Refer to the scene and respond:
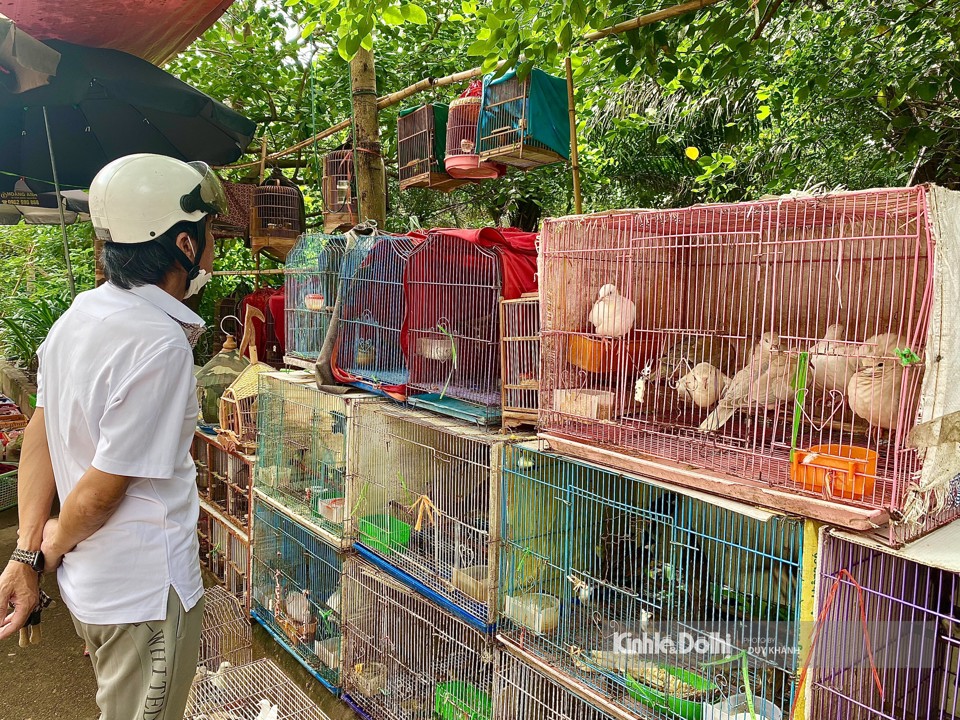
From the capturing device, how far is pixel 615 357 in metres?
2.09

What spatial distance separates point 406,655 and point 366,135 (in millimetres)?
2706

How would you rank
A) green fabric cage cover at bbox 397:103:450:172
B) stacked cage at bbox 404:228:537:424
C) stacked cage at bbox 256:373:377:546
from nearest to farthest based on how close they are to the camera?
stacked cage at bbox 404:228:537:424 < stacked cage at bbox 256:373:377:546 < green fabric cage cover at bbox 397:103:450:172

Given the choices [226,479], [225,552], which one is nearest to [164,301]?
[226,479]

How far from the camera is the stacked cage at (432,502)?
7.97ft

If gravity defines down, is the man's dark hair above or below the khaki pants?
above

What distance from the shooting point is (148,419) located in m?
1.49

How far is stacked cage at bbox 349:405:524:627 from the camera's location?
2428 millimetres

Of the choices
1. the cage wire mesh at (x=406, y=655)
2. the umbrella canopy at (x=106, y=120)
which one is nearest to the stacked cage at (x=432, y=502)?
the cage wire mesh at (x=406, y=655)

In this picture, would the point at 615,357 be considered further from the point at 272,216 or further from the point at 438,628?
the point at 272,216

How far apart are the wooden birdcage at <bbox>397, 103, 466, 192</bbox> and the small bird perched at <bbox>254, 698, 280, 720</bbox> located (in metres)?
2.92

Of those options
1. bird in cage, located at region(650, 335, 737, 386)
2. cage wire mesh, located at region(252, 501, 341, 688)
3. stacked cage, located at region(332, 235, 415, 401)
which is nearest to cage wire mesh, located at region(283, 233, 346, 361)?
stacked cage, located at region(332, 235, 415, 401)

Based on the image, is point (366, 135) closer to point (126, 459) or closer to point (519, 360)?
point (519, 360)

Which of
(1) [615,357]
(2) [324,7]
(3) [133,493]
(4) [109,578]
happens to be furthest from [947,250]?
(2) [324,7]

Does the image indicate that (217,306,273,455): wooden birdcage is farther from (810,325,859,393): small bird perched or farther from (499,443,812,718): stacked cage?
(810,325,859,393): small bird perched
